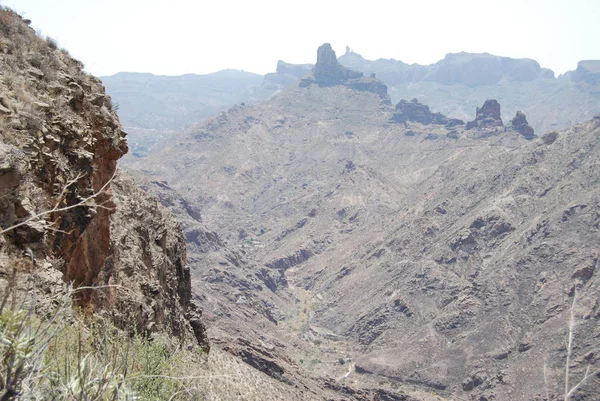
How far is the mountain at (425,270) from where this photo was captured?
170 feet

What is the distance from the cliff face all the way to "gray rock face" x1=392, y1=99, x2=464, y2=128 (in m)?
167

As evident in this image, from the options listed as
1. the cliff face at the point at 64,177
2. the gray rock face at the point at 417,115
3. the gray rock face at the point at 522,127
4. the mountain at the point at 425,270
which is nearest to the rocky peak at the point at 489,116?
the mountain at the point at 425,270

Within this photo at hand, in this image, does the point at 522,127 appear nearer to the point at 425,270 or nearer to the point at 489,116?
the point at 489,116

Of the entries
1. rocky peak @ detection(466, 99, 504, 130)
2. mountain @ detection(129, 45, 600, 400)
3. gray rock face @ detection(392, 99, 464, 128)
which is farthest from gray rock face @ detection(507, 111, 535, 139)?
gray rock face @ detection(392, 99, 464, 128)

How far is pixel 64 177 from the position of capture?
39.1ft

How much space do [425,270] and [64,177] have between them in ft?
223

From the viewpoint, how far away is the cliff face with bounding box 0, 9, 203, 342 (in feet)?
32.1

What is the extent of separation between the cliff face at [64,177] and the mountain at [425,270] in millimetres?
19849

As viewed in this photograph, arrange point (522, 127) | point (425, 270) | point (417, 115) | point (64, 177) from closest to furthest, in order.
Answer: point (64, 177) < point (425, 270) < point (522, 127) < point (417, 115)

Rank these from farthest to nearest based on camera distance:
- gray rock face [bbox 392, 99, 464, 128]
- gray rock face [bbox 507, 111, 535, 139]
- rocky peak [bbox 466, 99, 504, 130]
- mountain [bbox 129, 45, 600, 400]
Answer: gray rock face [bbox 392, 99, 464, 128] < rocky peak [bbox 466, 99, 504, 130] < gray rock face [bbox 507, 111, 535, 139] < mountain [bbox 129, 45, 600, 400]

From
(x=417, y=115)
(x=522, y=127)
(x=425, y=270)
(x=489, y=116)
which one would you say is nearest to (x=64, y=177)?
(x=425, y=270)

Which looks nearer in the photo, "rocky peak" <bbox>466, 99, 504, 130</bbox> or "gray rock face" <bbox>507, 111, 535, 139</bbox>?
"gray rock face" <bbox>507, 111, 535, 139</bbox>

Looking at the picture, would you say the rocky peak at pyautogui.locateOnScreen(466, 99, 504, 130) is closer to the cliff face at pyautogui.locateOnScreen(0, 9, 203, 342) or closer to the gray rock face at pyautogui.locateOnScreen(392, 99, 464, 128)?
the gray rock face at pyautogui.locateOnScreen(392, 99, 464, 128)

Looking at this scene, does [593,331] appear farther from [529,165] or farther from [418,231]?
[529,165]
